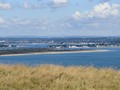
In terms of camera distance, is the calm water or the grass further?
the calm water

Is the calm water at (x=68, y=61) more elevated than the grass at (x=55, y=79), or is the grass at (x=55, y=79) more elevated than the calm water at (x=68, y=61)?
the grass at (x=55, y=79)

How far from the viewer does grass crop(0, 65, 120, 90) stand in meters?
12.2

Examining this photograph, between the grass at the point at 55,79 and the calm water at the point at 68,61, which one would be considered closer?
the grass at the point at 55,79

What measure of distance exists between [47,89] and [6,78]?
1.65 metres

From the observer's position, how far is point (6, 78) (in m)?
12.9

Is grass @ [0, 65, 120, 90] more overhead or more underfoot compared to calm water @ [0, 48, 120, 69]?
more overhead

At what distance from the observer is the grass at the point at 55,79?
40.0ft

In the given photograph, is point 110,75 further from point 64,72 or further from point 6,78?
point 6,78

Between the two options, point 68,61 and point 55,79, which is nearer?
point 55,79

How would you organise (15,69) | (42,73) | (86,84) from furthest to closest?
(15,69) → (42,73) → (86,84)

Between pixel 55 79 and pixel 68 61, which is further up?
pixel 55 79

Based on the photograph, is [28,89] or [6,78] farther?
[6,78]

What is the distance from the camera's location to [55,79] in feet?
42.8

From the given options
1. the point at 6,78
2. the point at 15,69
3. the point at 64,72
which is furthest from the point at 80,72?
the point at 6,78
